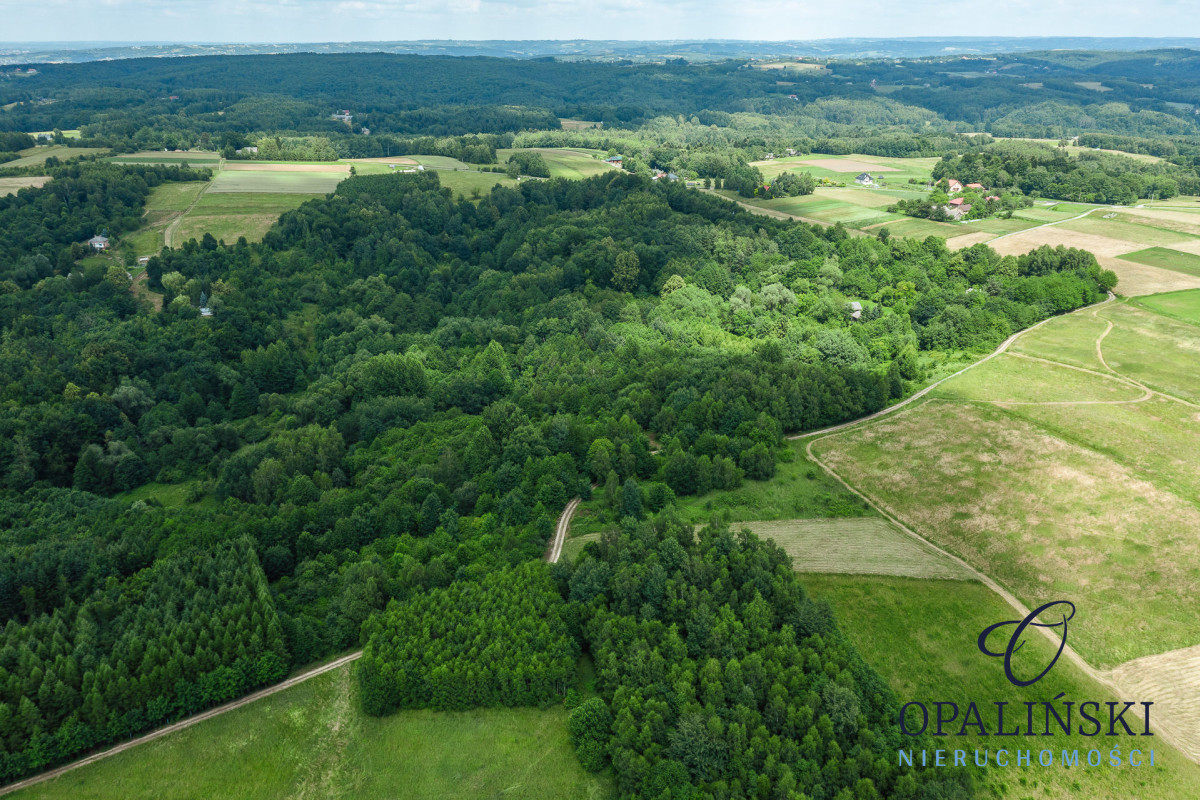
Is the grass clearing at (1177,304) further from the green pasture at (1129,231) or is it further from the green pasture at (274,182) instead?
the green pasture at (274,182)

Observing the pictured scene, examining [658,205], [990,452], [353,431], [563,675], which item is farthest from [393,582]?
[658,205]

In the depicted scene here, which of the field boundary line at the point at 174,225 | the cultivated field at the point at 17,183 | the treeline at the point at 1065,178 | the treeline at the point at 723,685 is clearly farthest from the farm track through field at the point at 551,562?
the treeline at the point at 1065,178

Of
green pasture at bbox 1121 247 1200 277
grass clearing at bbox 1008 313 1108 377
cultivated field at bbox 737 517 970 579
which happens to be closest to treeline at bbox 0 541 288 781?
cultivated field at bbox 737 517 970 579

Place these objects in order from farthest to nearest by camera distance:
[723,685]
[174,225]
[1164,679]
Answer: [174,225] → [1164,679] → [723,685]

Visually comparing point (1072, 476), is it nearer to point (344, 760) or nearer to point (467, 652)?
point (467, 652)

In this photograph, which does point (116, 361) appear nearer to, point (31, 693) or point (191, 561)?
point (191, 561)

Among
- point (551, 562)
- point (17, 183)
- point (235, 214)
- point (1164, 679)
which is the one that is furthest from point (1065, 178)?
point (17, 183)
